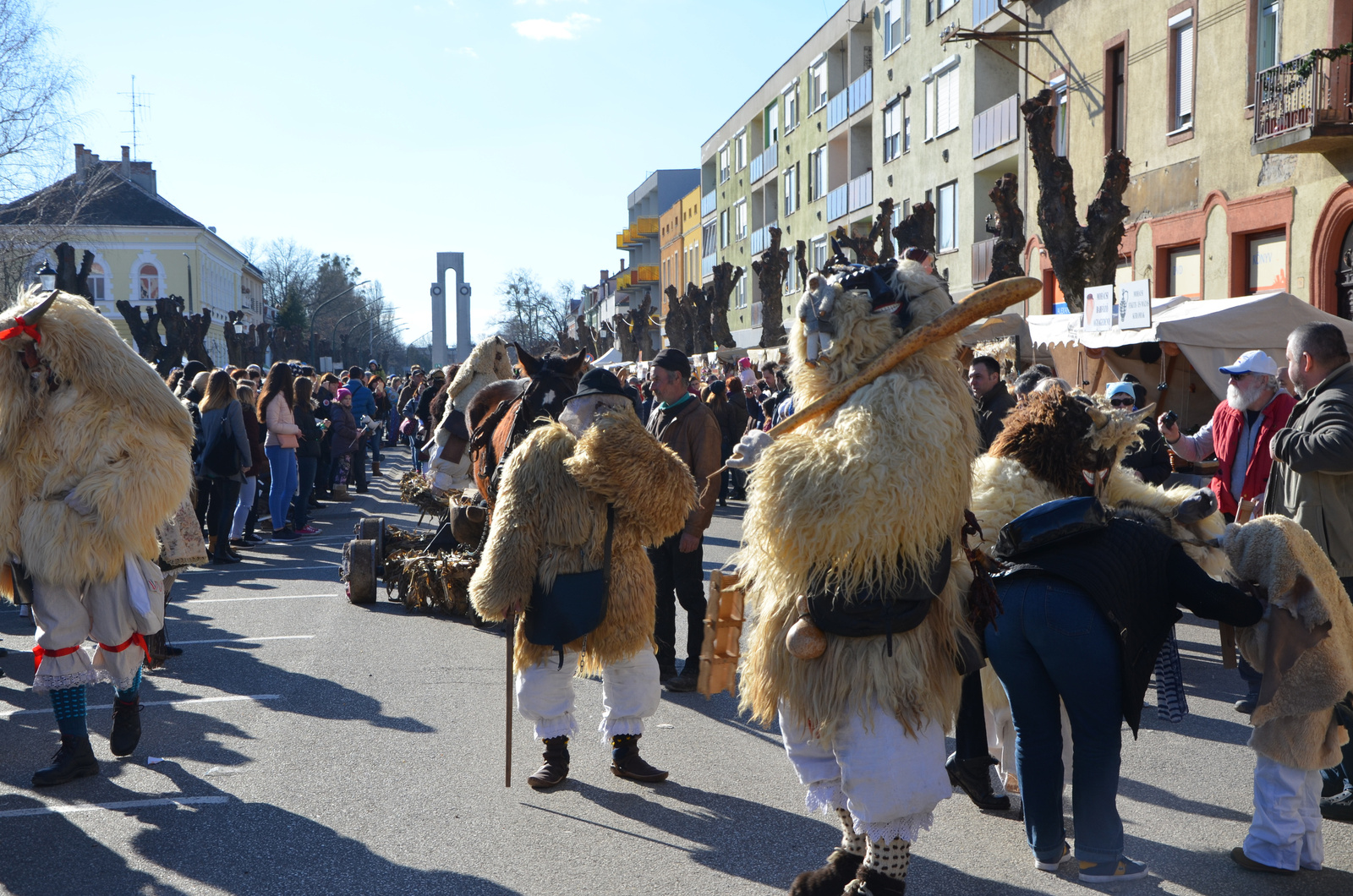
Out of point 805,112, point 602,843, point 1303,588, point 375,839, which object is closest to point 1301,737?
point 1303,588

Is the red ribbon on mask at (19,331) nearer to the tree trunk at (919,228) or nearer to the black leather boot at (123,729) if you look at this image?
the black leather boot at (123,729)

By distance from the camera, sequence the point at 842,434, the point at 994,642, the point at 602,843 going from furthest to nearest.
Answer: the point at 602,843 → the point at 994,642 → the point at 842,434

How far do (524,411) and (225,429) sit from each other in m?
6.46

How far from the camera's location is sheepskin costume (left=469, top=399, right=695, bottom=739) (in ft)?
14.8

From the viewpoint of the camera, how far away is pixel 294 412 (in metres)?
14.2

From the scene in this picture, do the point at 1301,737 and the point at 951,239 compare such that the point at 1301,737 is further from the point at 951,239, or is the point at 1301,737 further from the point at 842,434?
the point at 951,239

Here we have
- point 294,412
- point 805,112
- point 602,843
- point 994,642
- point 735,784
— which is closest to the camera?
point 994,642

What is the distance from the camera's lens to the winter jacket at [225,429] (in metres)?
10.8

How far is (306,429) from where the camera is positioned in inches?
557

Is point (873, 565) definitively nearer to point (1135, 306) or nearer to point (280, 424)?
point (1135, 306)

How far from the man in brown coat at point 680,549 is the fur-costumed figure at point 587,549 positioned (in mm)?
1554

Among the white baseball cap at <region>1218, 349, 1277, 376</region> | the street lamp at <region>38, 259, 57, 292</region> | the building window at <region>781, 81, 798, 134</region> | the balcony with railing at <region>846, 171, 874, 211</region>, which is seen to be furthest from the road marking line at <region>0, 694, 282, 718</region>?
the building window at <region>781, 81, 798, 134</region>

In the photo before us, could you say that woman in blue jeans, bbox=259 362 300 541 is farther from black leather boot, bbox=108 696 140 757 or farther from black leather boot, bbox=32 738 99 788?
black leather boot, bbox=32 738 99 788

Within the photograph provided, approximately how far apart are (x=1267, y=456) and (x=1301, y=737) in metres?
2.73
